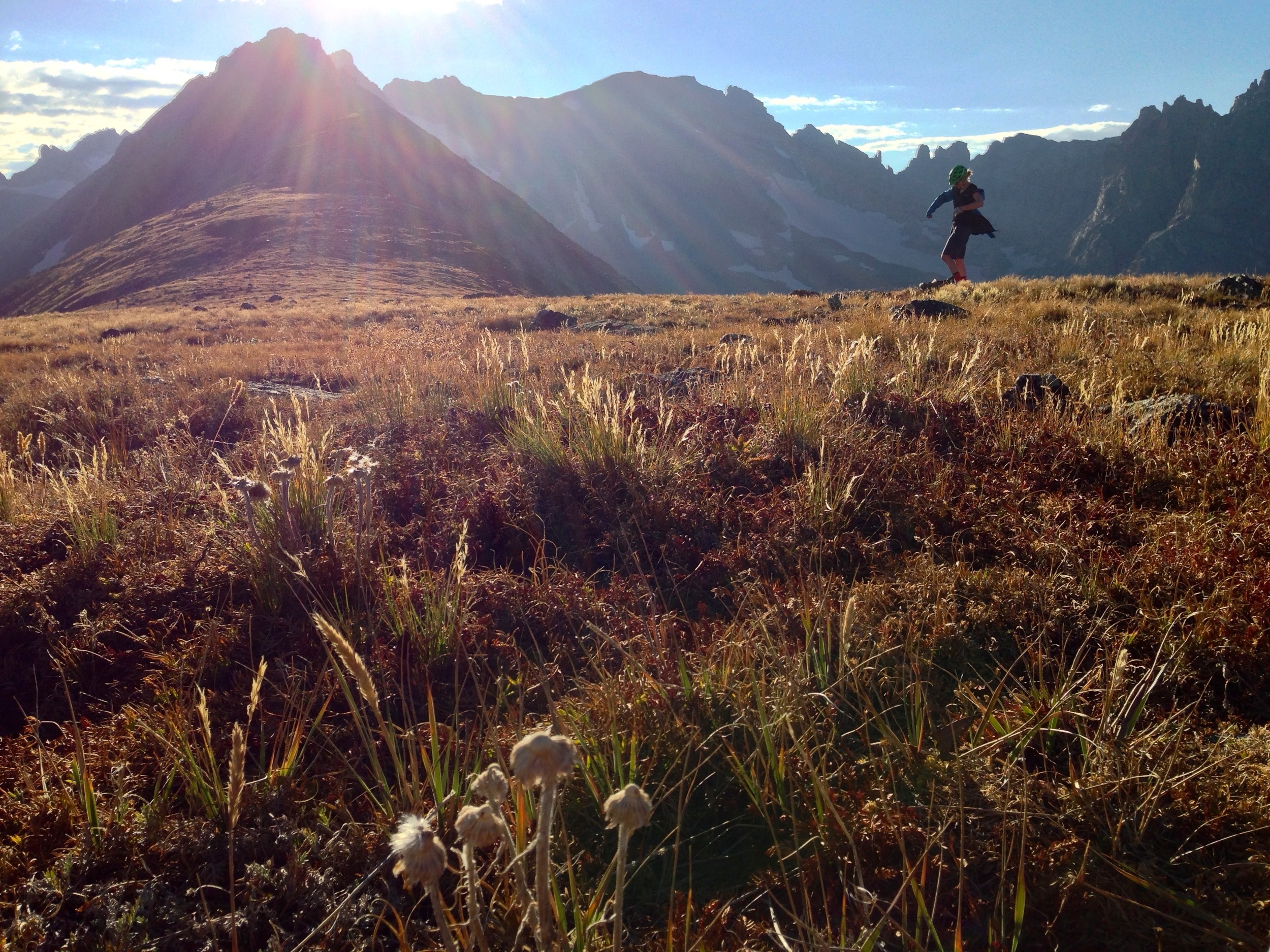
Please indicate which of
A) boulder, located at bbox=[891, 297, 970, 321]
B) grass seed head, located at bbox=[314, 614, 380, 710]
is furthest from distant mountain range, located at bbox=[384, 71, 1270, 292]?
grass seed head, located at bbox=[314, 614, 380, 710]

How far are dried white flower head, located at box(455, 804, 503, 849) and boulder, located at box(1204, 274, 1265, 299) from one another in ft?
44.6

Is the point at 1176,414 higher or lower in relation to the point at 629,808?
higher

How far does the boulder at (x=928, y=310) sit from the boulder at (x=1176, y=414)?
553cm

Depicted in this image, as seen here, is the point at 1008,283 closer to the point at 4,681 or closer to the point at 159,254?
the point at 4,681

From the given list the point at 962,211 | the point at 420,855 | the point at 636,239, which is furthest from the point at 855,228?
the point at 420,855

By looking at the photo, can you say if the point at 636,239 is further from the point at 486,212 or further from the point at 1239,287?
the point at 1239,287

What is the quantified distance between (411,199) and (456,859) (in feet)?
296

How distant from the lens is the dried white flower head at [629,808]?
972mm

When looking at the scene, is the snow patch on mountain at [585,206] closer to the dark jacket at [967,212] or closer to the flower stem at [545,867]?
the dark jacket at [967,212]

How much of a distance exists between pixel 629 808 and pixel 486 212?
94682 millimetres

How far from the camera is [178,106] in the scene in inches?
4530

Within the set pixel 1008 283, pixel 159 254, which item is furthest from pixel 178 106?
pixel 1008 283

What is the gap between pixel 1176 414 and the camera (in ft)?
14.3

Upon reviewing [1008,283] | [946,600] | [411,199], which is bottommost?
[946,600]
